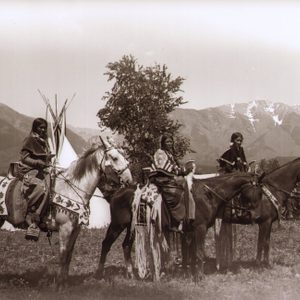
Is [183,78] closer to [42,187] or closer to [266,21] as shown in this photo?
[266,21]

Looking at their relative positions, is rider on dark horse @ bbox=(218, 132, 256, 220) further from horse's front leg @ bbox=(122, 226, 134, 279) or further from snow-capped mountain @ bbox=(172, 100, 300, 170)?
snow-capped mountain @ bbox=(172, 100, 300, 170)

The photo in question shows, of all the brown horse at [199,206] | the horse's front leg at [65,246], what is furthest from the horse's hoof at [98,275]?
the horse's front leg at [65,246]

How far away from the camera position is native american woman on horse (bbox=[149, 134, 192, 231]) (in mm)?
7578

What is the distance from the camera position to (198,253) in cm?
743

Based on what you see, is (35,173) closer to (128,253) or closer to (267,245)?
(128,253)

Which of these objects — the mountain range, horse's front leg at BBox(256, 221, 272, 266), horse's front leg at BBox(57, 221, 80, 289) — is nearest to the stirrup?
horse's front leg at BBox(57, 221, 80, 289)

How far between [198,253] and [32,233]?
9.33 ft

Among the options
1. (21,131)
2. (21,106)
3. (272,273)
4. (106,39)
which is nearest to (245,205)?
(272,273)

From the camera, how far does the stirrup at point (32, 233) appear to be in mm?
6633

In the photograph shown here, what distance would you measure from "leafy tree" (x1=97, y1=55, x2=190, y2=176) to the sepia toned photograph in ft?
0.30

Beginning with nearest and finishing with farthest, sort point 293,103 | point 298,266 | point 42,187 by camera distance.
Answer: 1. point 42,187
2. point 298,266
3. point 293,103

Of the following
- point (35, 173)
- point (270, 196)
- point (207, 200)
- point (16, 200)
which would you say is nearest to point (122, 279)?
point (207, 200)

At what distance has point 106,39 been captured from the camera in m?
9.17

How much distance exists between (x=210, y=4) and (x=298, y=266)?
220 inches
